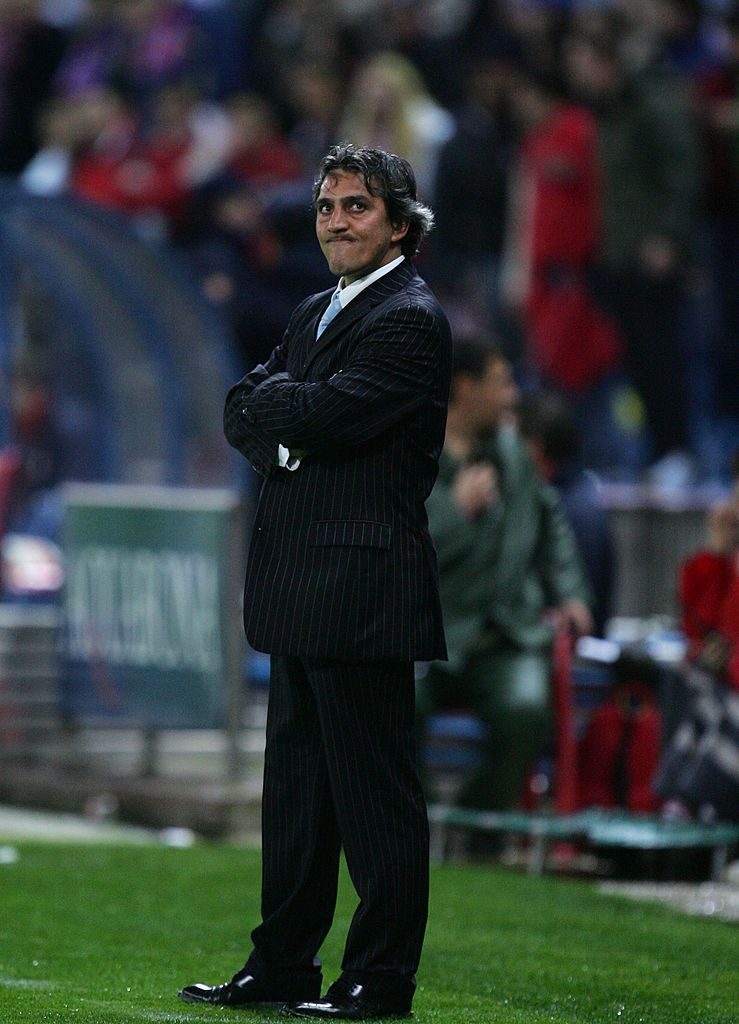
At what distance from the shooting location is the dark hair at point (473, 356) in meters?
8.57

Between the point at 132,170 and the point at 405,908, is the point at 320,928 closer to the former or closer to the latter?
the point at 405,908

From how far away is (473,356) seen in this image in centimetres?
859

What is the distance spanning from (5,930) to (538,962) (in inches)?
62.5

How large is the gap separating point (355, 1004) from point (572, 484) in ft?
16.7

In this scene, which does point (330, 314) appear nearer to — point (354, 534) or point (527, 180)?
point (354, 534)

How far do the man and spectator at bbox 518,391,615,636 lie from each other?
4452 mm

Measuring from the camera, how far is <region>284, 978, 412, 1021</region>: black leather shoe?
5.00 meters

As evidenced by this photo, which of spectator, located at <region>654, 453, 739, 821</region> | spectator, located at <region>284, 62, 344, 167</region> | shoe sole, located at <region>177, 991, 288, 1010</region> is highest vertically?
spectator, located at <region>284, 62, 344, 167</region>

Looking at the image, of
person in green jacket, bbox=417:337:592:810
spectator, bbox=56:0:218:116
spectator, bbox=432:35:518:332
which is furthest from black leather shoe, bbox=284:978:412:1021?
spectator, bbox=56:0:218:116

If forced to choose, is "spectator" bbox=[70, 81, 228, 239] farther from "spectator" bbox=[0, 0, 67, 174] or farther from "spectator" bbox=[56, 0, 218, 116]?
"spectator" bbox=[0, 0, 67, 174]

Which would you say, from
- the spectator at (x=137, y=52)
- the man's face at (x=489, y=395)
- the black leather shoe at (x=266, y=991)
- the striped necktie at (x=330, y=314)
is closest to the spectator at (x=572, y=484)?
the man's face at (x=489, y=395)

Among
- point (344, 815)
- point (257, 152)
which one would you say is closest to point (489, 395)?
point (344, 815)

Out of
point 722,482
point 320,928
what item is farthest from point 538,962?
point 722,482

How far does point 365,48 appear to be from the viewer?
53.1ft
